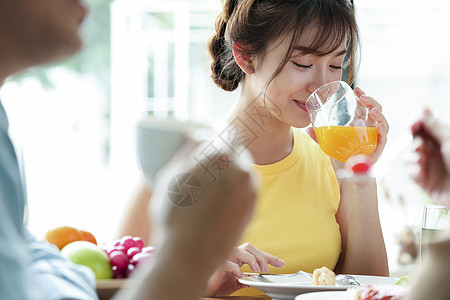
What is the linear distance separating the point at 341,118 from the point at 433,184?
760 millimetres

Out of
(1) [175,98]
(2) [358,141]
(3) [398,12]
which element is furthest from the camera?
(1) [175,98]

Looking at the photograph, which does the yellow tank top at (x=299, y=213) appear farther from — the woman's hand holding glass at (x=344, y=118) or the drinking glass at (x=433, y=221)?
the drinking glass at (x=433, y=221)

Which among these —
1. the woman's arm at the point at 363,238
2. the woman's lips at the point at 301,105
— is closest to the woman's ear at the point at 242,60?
the woman's lips at the point at 301,105

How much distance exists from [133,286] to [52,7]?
1.08 feet

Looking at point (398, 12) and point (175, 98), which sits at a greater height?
point (398, 12)

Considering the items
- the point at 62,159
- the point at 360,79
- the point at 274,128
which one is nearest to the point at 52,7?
the point at 274,128

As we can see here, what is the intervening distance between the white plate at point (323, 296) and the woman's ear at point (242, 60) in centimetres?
85

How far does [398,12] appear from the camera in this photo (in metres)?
5.60

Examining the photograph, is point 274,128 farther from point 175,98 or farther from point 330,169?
point 175,98

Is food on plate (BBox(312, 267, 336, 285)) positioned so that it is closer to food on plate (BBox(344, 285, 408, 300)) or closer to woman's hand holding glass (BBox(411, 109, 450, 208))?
food on plate (BBox(344, 285, 408, 300))

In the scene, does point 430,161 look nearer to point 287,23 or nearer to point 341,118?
point 341,118

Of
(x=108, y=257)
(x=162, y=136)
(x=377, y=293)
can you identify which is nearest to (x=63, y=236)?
(x=108, y=257)

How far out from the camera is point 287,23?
1644 mm

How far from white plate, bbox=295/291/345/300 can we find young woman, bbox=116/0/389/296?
50cm
